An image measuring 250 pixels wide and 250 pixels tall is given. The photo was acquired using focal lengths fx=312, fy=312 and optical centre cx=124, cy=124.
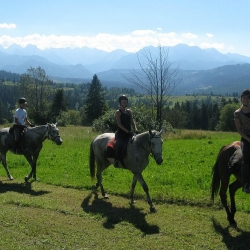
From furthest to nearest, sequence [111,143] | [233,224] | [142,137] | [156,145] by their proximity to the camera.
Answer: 1. [111,143]
2. [142,137]
3. [156,145]
4. [233,224]

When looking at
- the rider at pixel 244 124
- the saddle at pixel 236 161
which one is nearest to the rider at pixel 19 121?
the saddle at pixel 236 161

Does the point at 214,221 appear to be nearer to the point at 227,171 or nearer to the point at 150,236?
the point at 227,171

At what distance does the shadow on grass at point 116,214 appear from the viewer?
27.2 feet

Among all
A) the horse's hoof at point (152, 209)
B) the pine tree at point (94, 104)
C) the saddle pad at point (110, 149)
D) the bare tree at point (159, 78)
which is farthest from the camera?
the pine tree at point (94, 104)

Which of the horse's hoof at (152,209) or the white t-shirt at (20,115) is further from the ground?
the white t-shirt at (20,115)

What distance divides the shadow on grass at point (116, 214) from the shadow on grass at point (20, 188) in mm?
2217

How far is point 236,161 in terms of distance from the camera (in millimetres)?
8086

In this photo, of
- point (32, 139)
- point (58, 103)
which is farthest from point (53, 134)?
point (58, 103)

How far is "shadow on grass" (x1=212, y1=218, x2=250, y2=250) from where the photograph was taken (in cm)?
703

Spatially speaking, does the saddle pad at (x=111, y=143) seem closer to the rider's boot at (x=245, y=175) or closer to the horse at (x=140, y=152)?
the horse at (x=140, y=152)

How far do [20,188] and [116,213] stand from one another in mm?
5231

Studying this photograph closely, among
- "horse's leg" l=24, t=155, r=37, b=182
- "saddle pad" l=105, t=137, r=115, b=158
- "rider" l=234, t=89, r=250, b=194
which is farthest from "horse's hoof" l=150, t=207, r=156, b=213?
"horse's leg" l=24, t=155, r=37, b=182

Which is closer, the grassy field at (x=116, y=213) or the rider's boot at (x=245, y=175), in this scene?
the grassy field at (x=116, y=213)

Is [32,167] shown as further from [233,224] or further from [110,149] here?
[233,224]
